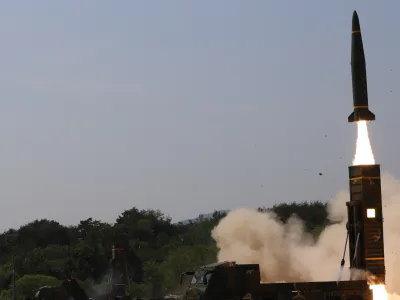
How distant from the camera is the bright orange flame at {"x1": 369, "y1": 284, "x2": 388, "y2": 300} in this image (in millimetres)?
47406

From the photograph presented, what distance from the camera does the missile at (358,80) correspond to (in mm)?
49000

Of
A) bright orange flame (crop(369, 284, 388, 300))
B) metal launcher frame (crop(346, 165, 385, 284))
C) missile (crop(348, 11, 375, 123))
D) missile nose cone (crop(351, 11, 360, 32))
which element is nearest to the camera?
bright orange flame (crop(369, 284, 388, 300))

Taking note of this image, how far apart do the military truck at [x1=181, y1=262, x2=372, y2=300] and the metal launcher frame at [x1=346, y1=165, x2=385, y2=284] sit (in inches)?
125

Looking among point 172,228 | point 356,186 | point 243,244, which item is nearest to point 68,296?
point 356,186

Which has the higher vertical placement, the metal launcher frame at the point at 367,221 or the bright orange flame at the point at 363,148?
the bright orange flame at the point at 363,148

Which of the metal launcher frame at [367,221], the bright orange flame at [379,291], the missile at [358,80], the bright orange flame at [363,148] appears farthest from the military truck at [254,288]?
the missile at [358,80]

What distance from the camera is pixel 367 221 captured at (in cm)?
4825

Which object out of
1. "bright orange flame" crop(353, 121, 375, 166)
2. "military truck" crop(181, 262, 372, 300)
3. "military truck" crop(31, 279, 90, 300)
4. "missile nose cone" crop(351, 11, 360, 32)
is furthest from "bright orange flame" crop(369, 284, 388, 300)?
"military truck" crop(31, 279, 90, 300)

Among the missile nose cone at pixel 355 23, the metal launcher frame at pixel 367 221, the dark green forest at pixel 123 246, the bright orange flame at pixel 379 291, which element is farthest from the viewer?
the dark green forest at pixel 123 246

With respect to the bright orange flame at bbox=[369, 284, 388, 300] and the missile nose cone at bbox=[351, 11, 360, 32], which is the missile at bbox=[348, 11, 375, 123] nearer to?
the missile nose cone at bbox=[351, 11, 360, 32]

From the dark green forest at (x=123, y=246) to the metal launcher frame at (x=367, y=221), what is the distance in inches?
1161

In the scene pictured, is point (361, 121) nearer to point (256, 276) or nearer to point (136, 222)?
point (256, 276)

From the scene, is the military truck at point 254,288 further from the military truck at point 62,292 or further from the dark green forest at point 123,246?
the dark green forest at point 123,246

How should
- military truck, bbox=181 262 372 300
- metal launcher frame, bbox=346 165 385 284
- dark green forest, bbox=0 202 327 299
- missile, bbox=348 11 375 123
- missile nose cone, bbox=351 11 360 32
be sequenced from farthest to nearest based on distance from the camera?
dark green forest, bbox=0 202 327 299 < missile nose cone, bbox=351 11 360 32 < missile, bbox=348 11 375 123 < metal launcher frame, bbox=346 165 385 284 < military truck, bbox=181 262 372 300
